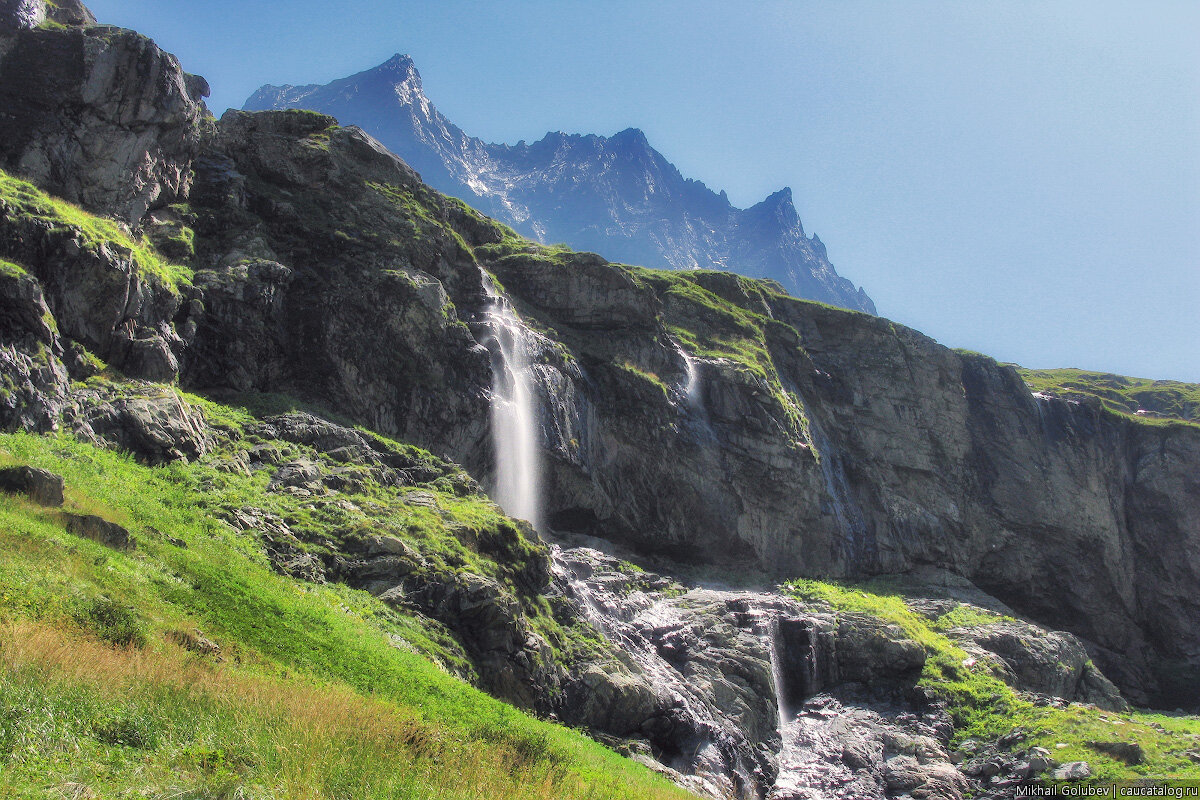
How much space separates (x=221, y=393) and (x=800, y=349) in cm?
4379

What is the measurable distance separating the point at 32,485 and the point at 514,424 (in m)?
24.9

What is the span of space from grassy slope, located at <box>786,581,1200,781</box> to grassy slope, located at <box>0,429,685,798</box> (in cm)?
1814

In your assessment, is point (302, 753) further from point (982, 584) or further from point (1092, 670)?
point (982, 584)

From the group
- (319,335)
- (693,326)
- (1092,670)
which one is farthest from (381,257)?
(1092,670)

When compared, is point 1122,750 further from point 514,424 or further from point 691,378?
point 691,378

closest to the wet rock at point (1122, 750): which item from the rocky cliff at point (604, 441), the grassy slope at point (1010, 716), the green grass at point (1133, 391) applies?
the grassy slope at point (1010, 716)

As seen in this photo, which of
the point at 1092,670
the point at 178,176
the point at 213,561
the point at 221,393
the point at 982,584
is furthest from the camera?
the point at 982,584

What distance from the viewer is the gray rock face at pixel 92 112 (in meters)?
27.7

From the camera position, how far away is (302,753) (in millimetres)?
8227

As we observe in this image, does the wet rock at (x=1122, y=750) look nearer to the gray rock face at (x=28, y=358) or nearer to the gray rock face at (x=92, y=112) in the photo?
the gray rock face at (x=28, y=358)

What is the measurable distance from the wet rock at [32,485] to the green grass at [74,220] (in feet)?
38.7

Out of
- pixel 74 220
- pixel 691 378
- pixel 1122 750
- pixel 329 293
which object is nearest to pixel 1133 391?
pixel 691 378

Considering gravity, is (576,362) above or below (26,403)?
above

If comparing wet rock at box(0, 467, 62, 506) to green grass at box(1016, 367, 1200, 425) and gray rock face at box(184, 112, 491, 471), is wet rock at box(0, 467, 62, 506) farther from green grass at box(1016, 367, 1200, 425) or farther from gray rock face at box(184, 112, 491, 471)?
green grass at box(1016, 367, 1200, 425)
